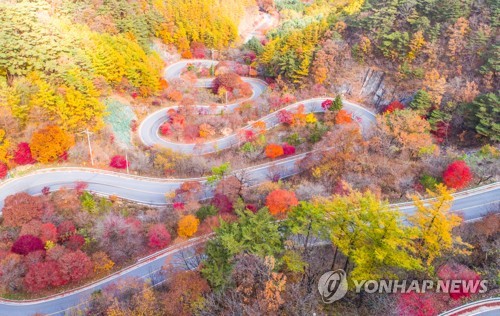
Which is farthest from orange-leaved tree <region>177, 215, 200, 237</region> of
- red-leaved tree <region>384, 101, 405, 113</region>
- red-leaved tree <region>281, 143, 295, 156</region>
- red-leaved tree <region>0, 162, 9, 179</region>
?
red-leaved tree <region>384, 101, 405, 113</region>

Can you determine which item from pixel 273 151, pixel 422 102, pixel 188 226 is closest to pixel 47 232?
pixel 188 226

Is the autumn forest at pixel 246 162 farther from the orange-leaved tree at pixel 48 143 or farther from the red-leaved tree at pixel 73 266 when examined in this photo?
the orange-leaved tree at pixel 48 143

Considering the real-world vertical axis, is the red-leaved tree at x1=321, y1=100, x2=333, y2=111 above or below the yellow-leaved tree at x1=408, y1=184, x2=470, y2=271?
below

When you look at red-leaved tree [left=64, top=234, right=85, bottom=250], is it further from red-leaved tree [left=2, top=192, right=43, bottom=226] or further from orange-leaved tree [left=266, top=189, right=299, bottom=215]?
orange-leaved tree [left=266, top=189, right=299, bottom=215]

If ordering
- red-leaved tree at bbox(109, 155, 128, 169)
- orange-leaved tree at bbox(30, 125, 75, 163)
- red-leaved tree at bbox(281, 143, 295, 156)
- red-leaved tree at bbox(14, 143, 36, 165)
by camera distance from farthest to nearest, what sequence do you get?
red-leaved tree at bbox(281, 143, 295, 156) < red-leaved tree at bbox(109, 155, 128, 169) < red-leaved tree at bbox(14, 143, 36, 165) < orange-leaved tree at bbox(30, 125, 75, 163)

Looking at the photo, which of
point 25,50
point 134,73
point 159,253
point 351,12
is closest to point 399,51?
point 351,12

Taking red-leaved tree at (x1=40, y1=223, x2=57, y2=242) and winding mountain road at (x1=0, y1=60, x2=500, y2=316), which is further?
red-leaved tree at (x1=40, y1=223, x2=57, y2=242)
